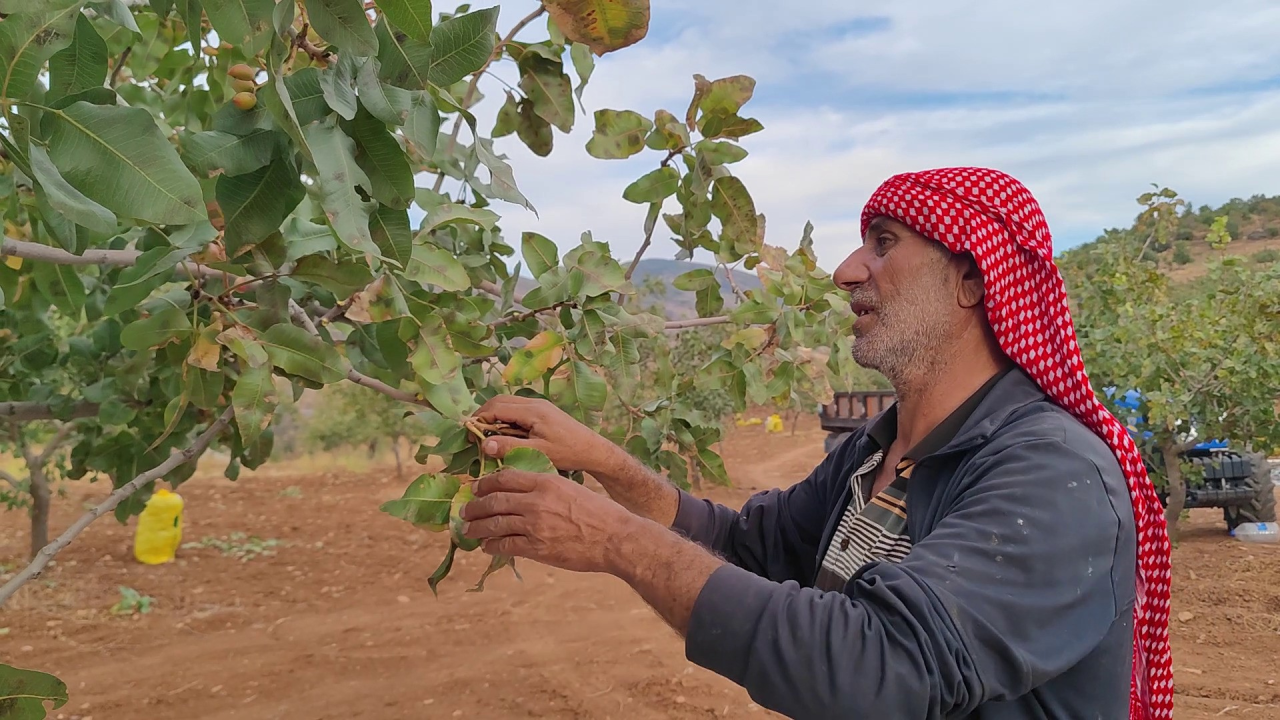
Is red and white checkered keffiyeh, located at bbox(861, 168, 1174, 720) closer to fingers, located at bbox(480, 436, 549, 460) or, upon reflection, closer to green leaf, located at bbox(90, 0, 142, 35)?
fingers, located at bbox(480, 436, 549, 460)

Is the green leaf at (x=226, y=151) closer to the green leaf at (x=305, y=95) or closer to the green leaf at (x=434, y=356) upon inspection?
the green leaf at (x=305, y=95)

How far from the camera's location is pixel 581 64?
203 cm

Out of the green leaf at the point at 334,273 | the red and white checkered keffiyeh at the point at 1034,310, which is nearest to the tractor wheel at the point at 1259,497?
the red and white checkered keffiyeh at the point at 1034,310

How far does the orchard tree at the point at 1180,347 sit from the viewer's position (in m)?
6.28

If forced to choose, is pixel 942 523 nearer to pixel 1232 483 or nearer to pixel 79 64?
pixel 79 64

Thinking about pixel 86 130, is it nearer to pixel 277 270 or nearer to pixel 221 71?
pixel 277 270

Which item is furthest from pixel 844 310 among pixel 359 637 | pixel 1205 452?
pixel 1205 452

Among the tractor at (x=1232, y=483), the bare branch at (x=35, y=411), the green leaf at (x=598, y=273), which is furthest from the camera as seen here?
the tractor at (x=1232, y=483)

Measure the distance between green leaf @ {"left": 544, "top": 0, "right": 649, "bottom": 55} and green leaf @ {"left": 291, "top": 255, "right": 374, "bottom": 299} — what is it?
25.4 inches

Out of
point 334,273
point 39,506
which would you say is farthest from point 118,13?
point 39,506

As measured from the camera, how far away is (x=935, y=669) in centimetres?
124

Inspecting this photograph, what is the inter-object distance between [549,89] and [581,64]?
89 mm

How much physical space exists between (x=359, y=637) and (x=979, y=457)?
16.2 ft

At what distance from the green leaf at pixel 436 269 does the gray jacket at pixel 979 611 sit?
712mm
